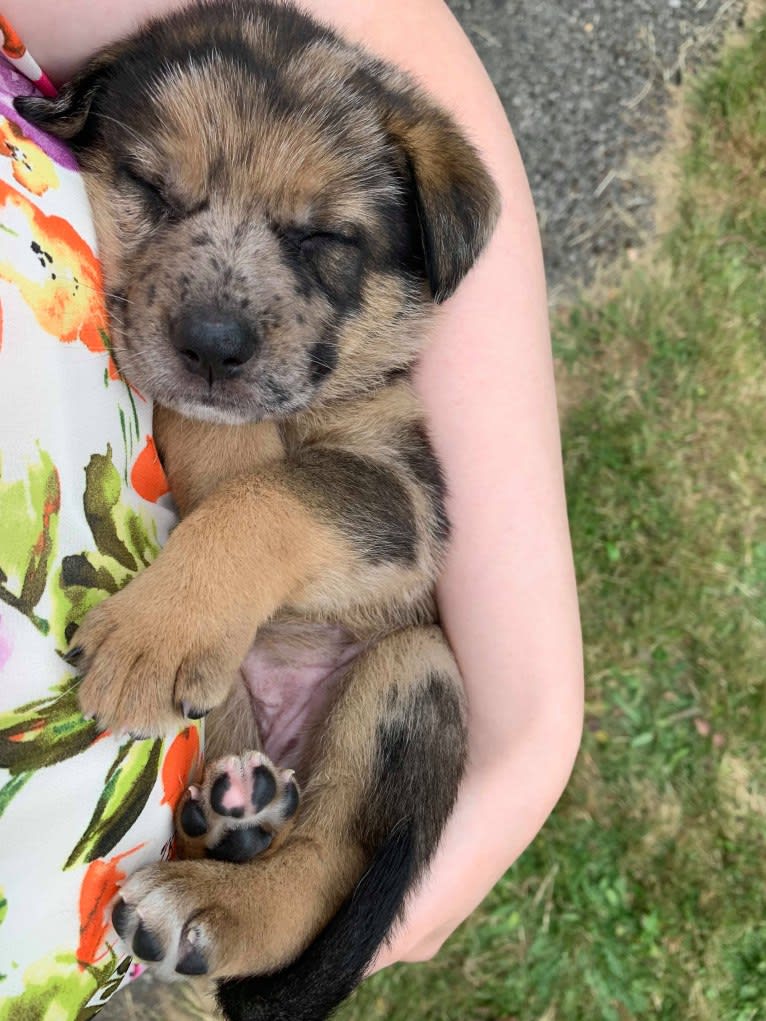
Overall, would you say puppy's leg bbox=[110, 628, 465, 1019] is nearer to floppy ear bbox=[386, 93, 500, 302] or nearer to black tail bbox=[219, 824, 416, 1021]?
black tail bbox=[219, 824, 416, 1021]

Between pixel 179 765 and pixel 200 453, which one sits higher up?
pixel 200 453

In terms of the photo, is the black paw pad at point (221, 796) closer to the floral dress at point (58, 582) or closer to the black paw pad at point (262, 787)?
the black paw pad at point (262, 787)

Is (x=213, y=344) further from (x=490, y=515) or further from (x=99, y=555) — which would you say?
(x=490, y=515)

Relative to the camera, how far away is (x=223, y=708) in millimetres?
2061

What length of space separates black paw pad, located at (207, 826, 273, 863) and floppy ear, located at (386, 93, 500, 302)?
50.6 inches

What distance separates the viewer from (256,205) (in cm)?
186

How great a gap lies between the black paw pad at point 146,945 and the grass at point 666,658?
1.96 metres

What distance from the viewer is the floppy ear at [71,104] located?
5.86 feet

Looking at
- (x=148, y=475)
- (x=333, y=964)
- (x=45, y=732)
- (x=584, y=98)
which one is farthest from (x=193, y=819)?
(x=584, y=98)

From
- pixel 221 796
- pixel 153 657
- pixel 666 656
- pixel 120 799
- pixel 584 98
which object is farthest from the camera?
pixel 584 98

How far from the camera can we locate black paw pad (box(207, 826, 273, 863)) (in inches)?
74.6

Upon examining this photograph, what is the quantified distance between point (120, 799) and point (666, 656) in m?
2.80

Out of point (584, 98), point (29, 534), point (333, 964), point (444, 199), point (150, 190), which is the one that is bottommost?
point (333, 964)

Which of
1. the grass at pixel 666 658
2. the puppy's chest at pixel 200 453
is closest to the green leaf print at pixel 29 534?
the puppy's chest at pixel 200 453
